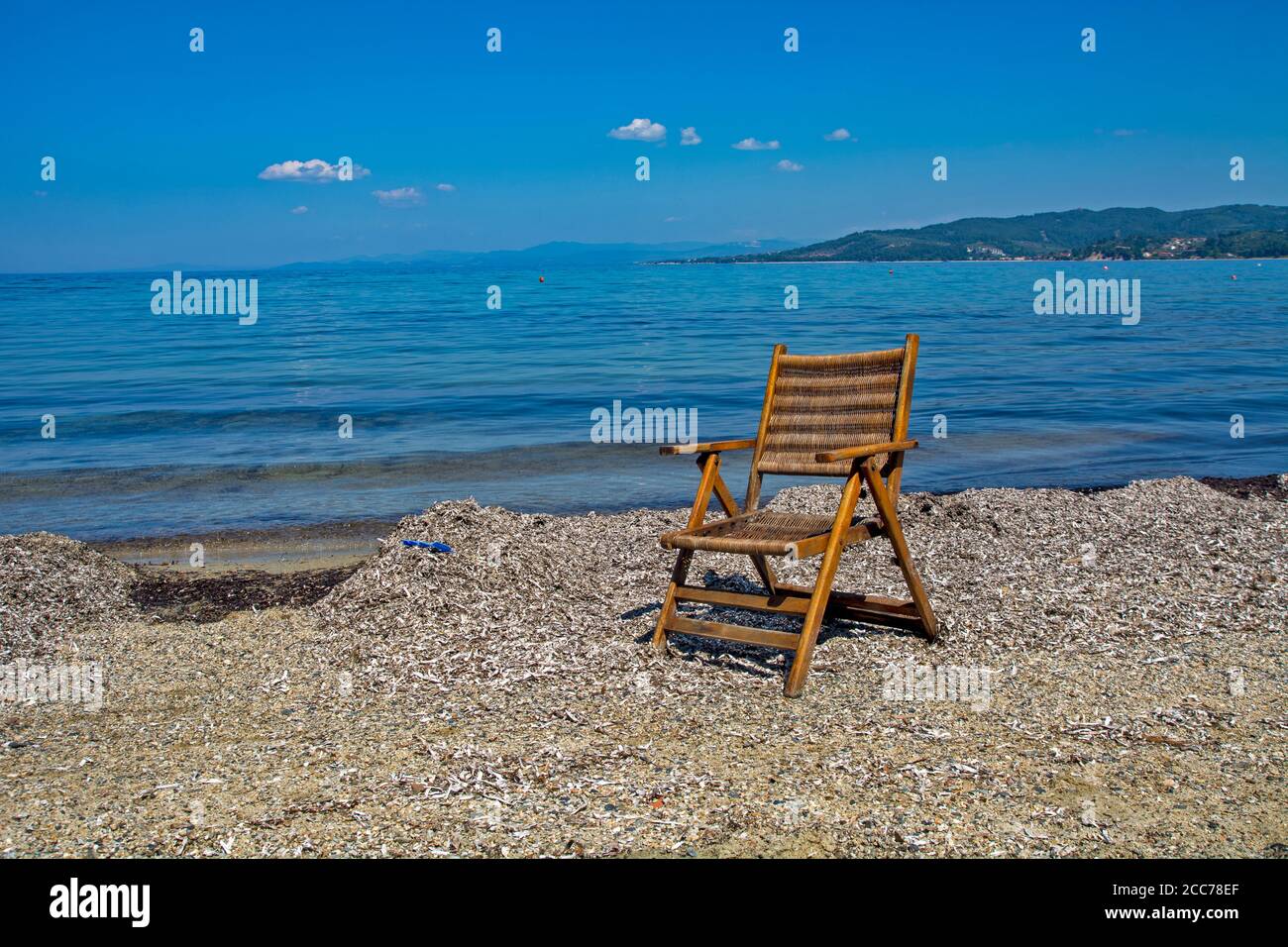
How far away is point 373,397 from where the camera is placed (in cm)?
2016

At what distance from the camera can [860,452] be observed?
541 cm

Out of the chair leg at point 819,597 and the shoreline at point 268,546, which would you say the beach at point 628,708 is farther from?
the shoreline at point 268,546

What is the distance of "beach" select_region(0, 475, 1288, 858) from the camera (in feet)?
12.3

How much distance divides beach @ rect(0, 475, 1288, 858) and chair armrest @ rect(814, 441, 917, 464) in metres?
1.15

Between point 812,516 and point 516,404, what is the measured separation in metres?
13.7

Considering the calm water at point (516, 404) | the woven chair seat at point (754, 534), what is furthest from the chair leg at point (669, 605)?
the calm water at point (516, 404)

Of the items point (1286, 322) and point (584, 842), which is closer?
point (584, 842)

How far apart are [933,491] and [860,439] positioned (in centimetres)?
612

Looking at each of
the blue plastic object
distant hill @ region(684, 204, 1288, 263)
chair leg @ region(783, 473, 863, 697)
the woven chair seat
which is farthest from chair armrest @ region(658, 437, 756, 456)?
distant hill @ region(684, 204, 1288, 263)

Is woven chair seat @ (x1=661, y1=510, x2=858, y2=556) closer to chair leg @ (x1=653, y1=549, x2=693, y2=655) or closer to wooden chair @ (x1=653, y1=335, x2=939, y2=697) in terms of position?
wooden chair @ (x1=653, y1=335, x2=939, y2=697)

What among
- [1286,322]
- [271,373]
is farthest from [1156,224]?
[271,373]

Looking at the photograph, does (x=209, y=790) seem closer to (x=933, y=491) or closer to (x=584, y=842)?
(x=584, y=842)

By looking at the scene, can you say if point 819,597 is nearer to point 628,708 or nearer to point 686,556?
point 686,556
